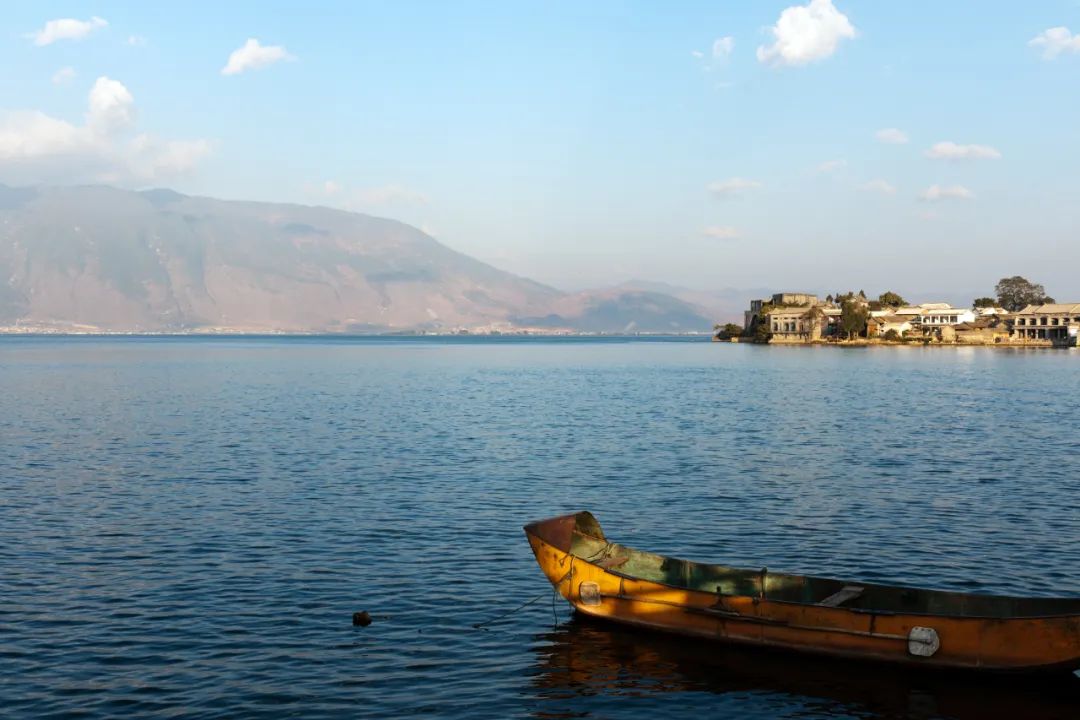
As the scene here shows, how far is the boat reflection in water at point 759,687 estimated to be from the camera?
18578 millimetres

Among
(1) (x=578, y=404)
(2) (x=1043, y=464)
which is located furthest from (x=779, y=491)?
(1) (x=578, y=404)

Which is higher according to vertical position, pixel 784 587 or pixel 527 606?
pixel 784 587

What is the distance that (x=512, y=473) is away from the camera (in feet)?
150

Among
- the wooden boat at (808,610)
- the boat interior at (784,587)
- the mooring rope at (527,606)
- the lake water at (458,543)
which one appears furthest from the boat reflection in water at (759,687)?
the mooring rope at (527,606)

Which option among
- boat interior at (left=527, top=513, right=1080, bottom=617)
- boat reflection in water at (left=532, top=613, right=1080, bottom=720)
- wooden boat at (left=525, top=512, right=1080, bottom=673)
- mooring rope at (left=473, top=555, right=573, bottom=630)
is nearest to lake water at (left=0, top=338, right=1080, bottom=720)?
boat reflection in water at (left=532, top=613, right=1080, bottom=720)

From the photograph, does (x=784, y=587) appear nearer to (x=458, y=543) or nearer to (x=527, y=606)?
(x=527, y=606)

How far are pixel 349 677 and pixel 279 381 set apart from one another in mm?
102816

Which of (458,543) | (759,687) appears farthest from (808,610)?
(458,543)

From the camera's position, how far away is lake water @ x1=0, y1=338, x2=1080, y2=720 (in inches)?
760

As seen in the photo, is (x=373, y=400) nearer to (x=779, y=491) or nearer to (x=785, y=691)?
(x=779, y=491)

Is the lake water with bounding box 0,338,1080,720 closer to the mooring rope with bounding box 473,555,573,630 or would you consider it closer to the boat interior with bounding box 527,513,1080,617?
the mooring rope with bounding box 473,555,573,630

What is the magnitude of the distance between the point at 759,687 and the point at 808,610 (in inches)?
78.3

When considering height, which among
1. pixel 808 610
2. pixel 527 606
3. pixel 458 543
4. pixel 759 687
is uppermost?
pixel 808 610

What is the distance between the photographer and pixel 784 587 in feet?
72.6
